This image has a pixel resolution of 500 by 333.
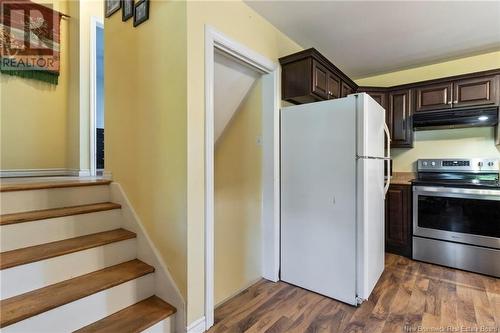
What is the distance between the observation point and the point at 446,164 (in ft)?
10.1

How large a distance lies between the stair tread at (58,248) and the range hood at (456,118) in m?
3.42

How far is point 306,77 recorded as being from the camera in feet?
7.47

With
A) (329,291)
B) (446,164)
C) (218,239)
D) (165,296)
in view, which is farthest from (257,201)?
(446,164)

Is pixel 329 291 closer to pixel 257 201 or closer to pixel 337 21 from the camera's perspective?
pixel 257 201

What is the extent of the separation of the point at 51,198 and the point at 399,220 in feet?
11.5

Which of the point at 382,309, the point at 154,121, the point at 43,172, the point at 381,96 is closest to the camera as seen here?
the point at 154,121

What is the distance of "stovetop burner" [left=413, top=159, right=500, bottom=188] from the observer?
2.77 meters

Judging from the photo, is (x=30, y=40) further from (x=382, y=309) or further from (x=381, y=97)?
(x=382, y=309)

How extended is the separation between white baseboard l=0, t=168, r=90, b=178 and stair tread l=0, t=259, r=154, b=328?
6.41ft

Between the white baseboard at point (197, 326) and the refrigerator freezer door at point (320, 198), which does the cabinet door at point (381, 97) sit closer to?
the refrigerator freezer door at point (320, 198)

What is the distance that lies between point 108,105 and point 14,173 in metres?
1.71

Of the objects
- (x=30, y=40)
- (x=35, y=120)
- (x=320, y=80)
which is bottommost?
(x=35, y=120)

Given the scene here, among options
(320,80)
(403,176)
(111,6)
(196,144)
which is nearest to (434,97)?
(403,176)

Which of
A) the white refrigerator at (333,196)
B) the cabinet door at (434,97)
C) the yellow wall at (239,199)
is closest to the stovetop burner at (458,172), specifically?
the cabinet door at (434,97)
